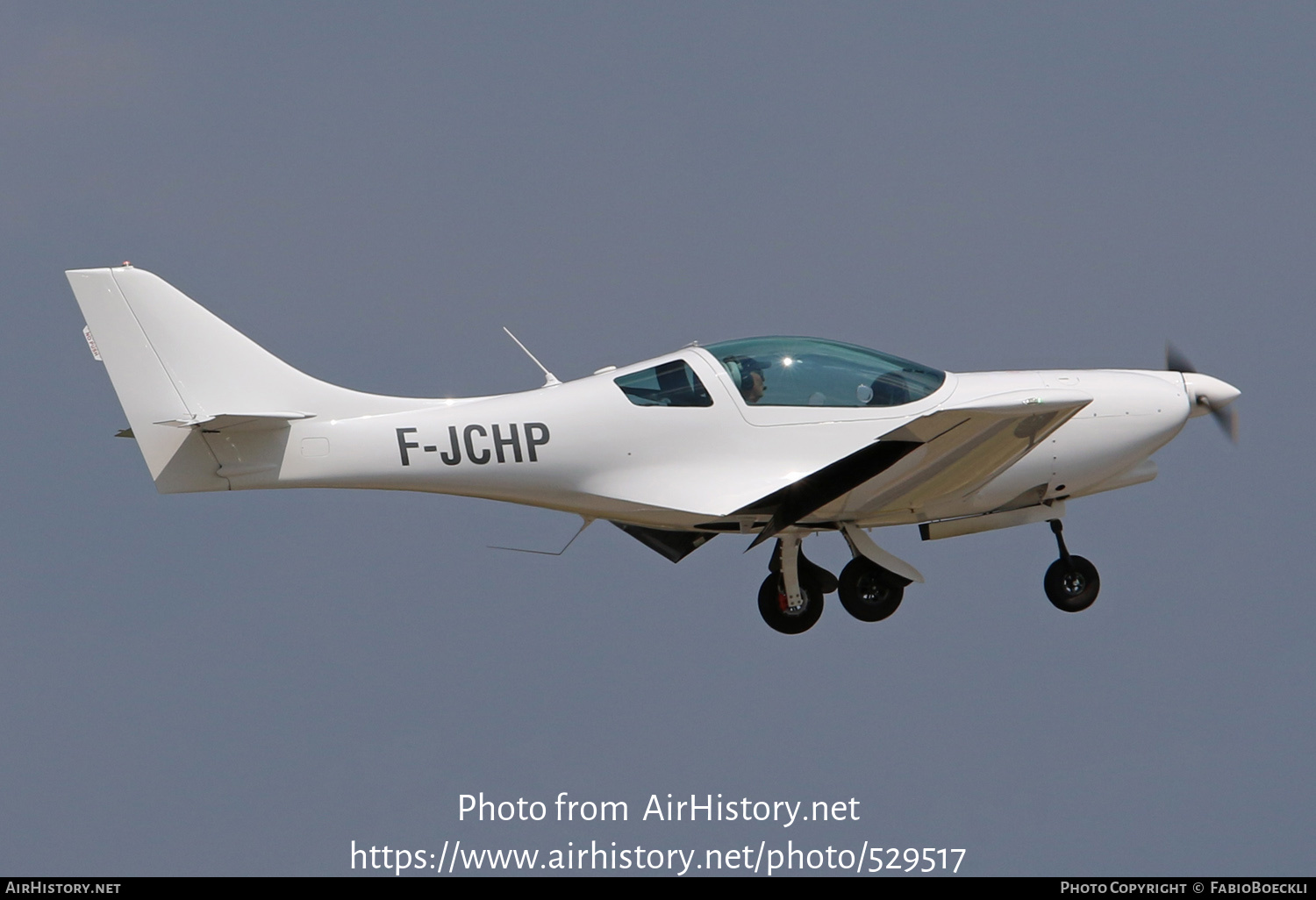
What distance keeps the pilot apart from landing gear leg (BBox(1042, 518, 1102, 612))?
2913 millimetres

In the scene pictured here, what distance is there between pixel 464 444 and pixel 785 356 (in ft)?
9.20

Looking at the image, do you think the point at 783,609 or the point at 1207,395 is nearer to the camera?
the point at 1207,395

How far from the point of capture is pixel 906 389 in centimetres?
1478

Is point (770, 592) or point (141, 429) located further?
point (770, 592)

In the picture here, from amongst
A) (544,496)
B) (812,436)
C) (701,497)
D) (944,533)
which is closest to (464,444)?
(544,496)

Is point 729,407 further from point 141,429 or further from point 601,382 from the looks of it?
point 141,429

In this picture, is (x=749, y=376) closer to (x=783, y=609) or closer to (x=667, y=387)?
(x=667, y=387)

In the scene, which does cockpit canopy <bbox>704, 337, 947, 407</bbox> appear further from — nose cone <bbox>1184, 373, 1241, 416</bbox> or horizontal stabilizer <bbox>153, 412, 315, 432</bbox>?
horizontal stabilizer <bbox>153, 412, 315, 432</bbox>

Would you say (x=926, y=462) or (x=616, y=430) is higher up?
(x=616, y=430)

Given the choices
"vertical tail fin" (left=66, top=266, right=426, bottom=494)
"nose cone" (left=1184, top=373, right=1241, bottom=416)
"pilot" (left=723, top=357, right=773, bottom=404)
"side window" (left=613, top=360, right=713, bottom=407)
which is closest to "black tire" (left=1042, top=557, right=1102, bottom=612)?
"nose cone" (left=1184, top=373, right=1241, bottom=416)

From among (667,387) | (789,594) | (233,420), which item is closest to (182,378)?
(233,420)

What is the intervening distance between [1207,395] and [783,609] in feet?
13.9

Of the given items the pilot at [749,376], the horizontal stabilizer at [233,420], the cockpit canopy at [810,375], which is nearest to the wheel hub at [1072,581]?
the cockpit canopy at [810,375]

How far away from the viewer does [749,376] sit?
14.6m
